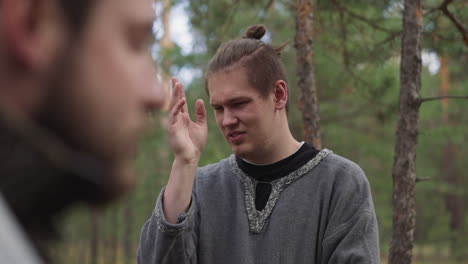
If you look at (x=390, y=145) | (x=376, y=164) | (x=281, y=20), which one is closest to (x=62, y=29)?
(x=281, y=20)

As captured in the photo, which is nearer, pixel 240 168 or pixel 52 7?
pixel 52 7

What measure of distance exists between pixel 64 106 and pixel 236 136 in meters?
2.06

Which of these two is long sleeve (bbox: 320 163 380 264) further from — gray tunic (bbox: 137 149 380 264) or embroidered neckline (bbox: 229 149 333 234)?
embroidered neckline (bbox: 229 149 333 234)

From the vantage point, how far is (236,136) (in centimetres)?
282

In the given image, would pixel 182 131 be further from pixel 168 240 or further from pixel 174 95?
pixel 168 240

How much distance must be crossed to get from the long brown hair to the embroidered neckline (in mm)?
440

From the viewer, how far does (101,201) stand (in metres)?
0.86

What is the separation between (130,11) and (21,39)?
0.61 feet

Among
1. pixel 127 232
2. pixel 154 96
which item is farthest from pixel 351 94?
pixel 127 232

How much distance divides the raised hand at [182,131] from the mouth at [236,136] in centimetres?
14

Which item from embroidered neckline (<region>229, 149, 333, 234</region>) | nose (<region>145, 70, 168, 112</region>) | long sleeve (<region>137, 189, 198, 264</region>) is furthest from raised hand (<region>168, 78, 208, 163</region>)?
nose (<region>145, 70, 168, 112</region>)

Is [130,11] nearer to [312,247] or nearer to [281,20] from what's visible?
[312,247]

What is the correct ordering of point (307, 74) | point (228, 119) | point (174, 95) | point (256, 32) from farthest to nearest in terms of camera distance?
point (307, 74) → point (256, 32) → point (228, 119) → point (174, 95)

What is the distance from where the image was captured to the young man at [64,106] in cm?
74
